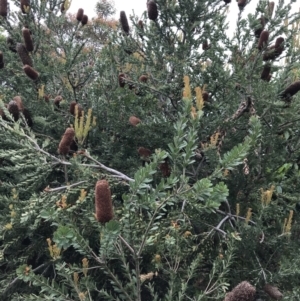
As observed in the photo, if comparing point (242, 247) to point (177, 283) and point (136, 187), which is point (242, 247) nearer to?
point (177, 283)

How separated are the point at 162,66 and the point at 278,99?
3.03 feet

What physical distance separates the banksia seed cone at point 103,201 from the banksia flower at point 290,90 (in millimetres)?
1217

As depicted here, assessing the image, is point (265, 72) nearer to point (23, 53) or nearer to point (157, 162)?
point (157, 162)

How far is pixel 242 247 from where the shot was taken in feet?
6.29

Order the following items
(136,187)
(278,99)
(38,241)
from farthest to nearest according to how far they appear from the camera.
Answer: (38,241) → (278,99) → (136,187)

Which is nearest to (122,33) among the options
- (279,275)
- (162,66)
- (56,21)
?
(162,66)

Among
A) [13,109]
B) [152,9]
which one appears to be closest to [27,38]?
[152,9]

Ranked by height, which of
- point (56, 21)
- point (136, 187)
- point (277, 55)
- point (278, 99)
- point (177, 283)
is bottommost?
point (177, 283)

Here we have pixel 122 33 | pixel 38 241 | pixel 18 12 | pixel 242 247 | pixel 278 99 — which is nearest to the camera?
pixel 242 247

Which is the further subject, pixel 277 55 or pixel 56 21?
pixel 56 21

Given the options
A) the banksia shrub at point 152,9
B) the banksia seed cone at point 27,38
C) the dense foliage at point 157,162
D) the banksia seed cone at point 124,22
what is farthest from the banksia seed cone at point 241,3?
the banksia seed cone at point 27,38

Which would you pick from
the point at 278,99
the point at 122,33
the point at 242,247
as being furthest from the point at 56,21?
the point at 242,247

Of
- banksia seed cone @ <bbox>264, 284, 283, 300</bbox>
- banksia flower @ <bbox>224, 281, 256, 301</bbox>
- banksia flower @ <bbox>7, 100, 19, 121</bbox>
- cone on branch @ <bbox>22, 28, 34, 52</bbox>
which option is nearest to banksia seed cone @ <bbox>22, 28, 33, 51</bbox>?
cone on branch @ <bbox>22, 28, 34, 52</bbox>

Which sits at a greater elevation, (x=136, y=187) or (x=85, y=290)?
(x=136, y=187)
